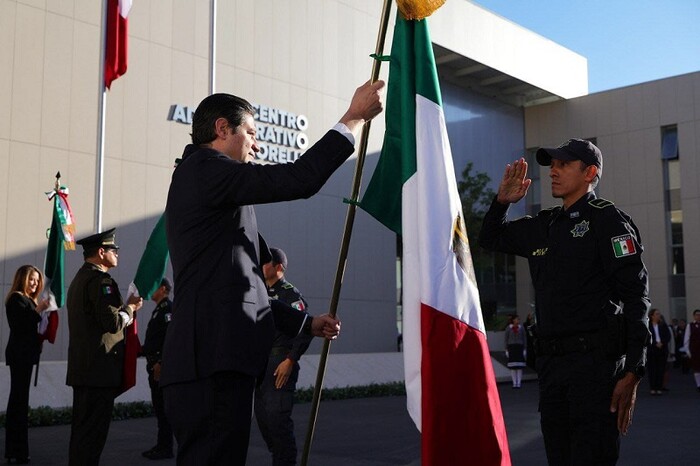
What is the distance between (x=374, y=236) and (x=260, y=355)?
23624mm

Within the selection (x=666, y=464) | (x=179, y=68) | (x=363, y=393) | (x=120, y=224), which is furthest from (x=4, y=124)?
(x=666, y=464)

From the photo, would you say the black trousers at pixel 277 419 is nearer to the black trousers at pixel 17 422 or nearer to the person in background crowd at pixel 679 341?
the black trousers at pixel 17 422

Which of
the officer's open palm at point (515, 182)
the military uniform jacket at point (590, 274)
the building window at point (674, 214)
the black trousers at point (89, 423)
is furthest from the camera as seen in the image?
the building window at point (674, 214)

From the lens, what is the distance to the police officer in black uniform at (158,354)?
27.9 feet

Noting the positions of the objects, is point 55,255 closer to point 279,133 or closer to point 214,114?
point 214,114

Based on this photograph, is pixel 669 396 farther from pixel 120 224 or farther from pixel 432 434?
pixel 432 434

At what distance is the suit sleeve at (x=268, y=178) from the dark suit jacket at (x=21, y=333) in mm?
5786

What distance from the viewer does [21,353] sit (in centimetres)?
816

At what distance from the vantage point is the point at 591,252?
4.16 metres

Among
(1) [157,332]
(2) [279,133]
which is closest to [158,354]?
(1) [157,332]

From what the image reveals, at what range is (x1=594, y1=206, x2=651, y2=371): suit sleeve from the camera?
3.90 m

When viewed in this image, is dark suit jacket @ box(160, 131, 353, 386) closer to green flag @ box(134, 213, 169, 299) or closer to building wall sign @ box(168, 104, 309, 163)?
green flag @ box(134, 213, 169, 299)

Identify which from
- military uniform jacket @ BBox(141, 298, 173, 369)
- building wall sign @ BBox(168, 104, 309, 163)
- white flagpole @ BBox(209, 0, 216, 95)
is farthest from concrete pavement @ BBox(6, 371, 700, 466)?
building wall sign @ BBox(168, 104, 309, 163)

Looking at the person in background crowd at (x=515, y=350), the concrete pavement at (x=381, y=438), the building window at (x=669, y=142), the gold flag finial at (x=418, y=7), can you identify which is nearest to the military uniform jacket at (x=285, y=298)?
the concrete pavement at (x=381, y=438)
